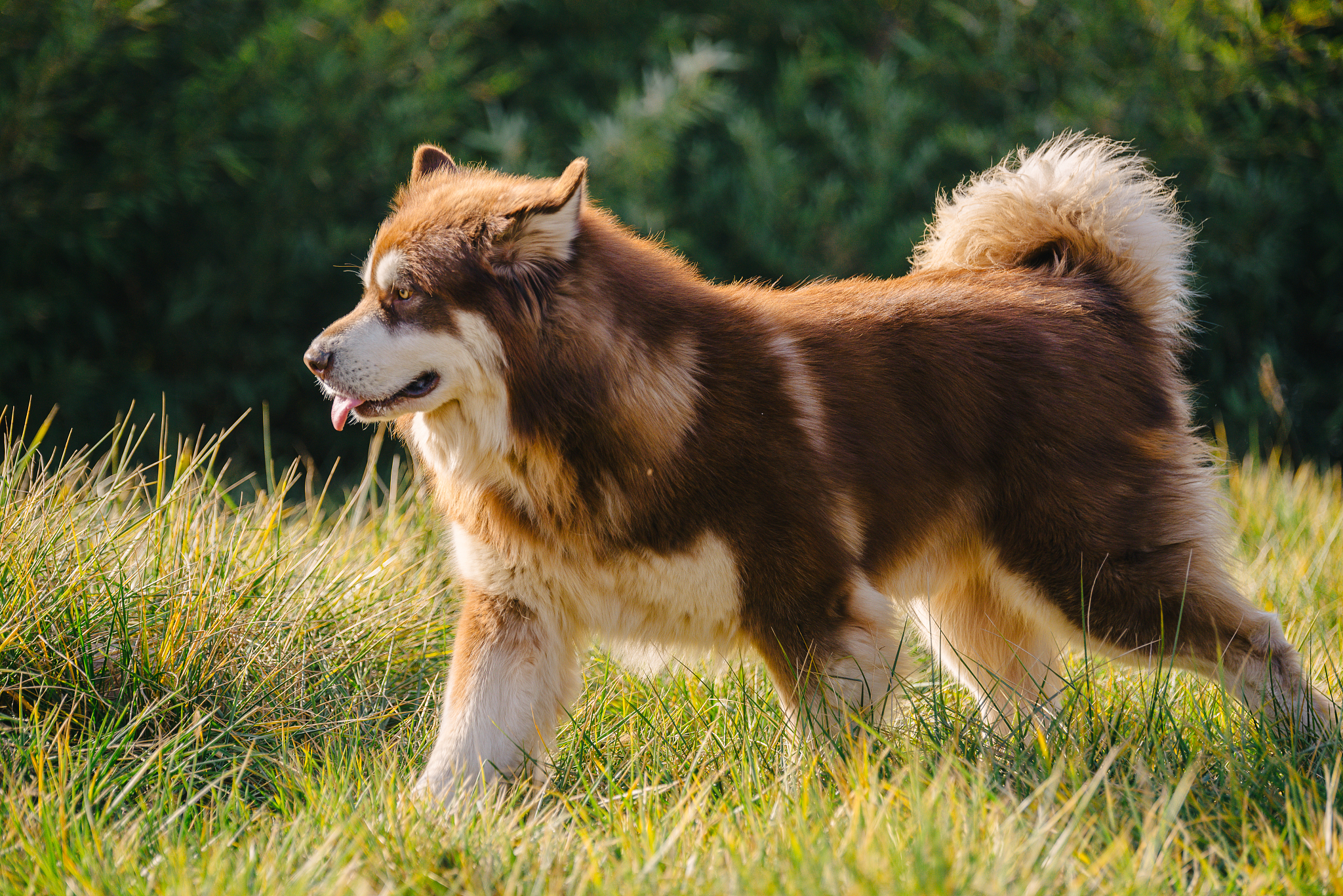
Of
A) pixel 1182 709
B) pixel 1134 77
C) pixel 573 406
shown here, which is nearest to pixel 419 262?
pixel 573 406

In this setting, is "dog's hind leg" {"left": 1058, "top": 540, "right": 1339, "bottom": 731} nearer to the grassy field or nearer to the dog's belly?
the grassy field

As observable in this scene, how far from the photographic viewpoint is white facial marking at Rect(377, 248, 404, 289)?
2.90 meters

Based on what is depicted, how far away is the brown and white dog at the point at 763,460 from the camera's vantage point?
114 inches

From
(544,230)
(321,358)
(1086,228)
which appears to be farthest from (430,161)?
(1086,228)

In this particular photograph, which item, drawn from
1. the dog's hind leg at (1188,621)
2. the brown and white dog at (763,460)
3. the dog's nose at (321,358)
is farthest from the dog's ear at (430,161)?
the dog's hind leg at (1188,621)

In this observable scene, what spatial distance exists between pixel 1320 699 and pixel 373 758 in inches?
101

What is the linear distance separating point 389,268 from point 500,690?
1.17 meters

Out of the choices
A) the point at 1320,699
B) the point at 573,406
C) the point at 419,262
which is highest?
the point at 419,262

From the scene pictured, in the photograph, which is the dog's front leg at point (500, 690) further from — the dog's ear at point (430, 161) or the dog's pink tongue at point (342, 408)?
the dog's ear at point (430, 161)

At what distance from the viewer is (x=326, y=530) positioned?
14.6 ft

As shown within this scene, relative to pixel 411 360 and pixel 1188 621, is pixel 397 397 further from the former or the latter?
pixel 1188 621

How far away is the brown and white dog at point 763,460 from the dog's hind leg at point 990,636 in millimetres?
28

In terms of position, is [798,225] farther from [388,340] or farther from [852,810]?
[852,810]

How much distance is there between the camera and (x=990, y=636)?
365 cm
